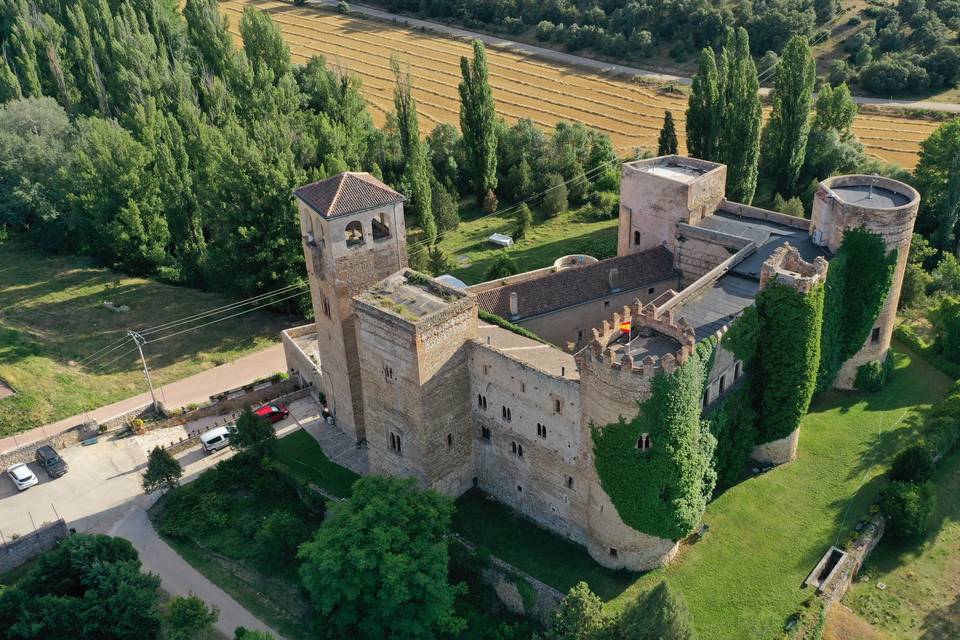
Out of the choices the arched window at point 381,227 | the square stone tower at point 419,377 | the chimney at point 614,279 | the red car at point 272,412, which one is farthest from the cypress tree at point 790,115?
the red car at point 272,412

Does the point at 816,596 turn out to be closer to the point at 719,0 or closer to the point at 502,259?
the point at 502,259

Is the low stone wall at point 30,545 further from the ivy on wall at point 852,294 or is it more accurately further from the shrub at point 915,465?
the shrub at point 915,465

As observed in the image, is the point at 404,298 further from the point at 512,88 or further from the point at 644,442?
the point at 512,88

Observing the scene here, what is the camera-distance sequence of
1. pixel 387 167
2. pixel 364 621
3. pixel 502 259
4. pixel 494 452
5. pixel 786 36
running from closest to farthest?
pixel 364 621 < pixel 494 452 < pixel 502 259 < pixel 387 167 < pixel 786 36

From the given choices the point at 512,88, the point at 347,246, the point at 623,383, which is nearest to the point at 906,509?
the point at 623,383

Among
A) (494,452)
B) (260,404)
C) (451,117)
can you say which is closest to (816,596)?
(494,452)

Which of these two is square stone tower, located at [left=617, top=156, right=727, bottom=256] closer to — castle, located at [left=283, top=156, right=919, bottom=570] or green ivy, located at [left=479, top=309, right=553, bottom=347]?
castle, located at [left=283, top=156, right=919, bottom=570]
